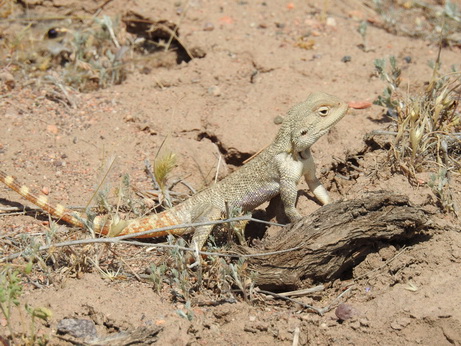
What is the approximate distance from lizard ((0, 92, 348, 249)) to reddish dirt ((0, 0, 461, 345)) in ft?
0.86

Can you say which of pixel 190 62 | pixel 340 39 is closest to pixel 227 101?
pixel 190 62

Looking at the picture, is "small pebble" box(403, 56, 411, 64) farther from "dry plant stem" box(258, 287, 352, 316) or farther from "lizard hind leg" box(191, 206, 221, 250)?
"dry plant stem" box(258, 287, 352, 316)

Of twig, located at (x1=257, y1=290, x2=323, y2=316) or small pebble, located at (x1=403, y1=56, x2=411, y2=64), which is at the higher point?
small pebble, located at (x1=403, y1=56, x2=411, y2=64)

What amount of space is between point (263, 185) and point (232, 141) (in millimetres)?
1100

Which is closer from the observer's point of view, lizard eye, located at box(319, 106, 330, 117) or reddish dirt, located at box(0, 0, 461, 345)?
reddish dirt, located at box(0, 0, 461, 345)

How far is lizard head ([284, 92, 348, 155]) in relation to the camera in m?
4.94

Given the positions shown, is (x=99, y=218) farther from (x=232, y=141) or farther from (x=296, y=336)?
(x=296, y=336)

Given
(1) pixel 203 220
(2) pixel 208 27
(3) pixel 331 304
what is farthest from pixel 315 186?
(2) pixel 208 27

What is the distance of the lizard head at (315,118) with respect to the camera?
4.94 m

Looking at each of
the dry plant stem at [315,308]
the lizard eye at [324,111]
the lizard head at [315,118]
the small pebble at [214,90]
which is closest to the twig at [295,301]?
the dry plant stem at [315,308]

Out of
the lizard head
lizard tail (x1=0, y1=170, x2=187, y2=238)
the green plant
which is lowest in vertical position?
lizard tail (x1=0, y1=170, x2=187, y2=238)

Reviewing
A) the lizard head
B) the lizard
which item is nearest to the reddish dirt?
the lizard

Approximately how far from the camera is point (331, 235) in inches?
177

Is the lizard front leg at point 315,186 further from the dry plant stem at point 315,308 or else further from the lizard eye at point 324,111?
the dry plant stem at point 315,308
